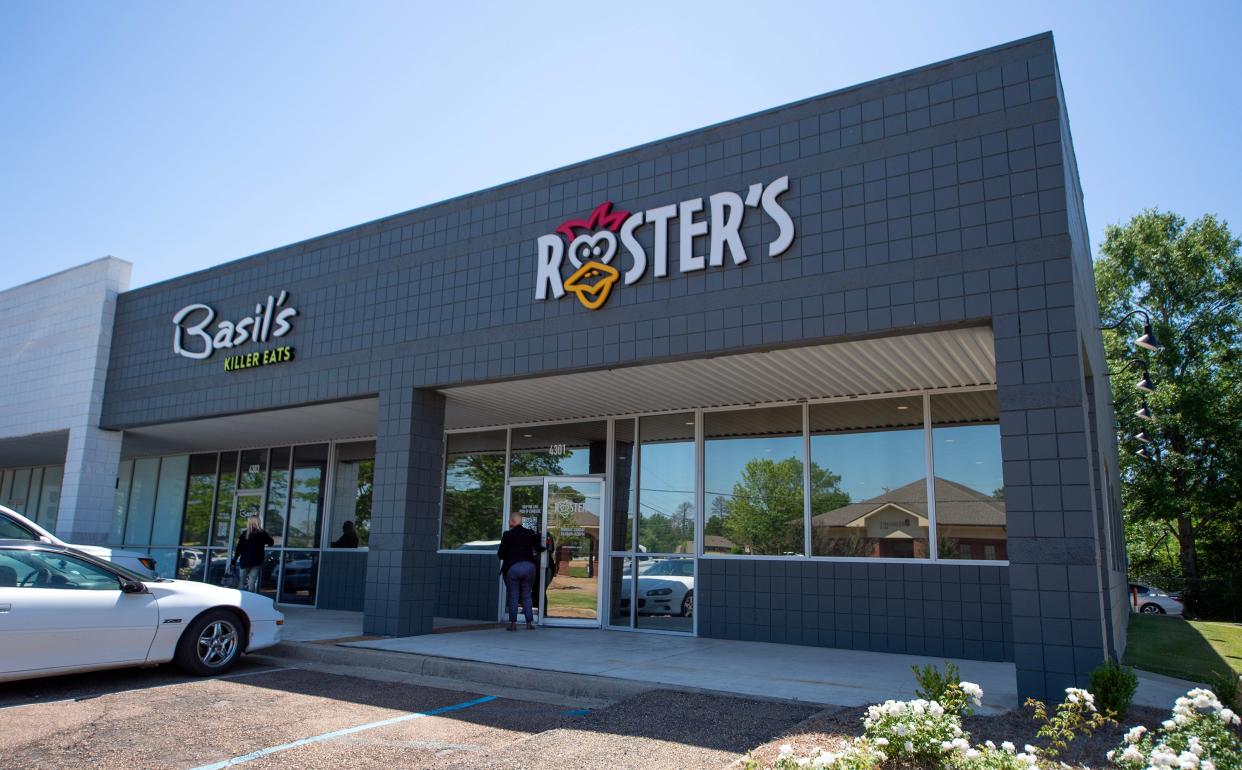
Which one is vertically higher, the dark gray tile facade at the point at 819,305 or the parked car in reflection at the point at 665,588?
the dark gray tile facade at the point at 819,305

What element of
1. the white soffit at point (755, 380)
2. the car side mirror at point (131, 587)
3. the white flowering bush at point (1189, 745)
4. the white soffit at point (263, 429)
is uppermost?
the white soffit at point (755, 380)

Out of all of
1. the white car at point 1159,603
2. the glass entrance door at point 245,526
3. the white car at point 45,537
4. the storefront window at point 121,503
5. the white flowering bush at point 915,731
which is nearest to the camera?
the white flowering bush at point 915,731

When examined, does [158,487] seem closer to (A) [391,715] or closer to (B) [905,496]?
(A) [391,715]

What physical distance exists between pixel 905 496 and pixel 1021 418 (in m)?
3.68

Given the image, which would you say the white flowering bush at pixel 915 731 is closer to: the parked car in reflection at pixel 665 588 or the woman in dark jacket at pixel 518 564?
the parked car in reflection at pixel 665 588

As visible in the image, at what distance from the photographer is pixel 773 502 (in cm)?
1179

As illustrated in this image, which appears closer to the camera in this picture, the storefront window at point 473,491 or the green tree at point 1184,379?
the storefront window at point 473,491

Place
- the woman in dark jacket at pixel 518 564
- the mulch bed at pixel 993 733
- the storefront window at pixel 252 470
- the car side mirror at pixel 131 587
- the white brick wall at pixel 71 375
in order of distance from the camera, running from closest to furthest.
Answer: the mulch bed at pixel 993 733 < the car side mirror at pixel 131 587 < the woman in dark jacket at pixel 518 564 < the white brick wall at pixel 71 375 < the storefront window at pixel 252 470

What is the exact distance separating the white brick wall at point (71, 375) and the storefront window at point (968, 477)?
1476cm

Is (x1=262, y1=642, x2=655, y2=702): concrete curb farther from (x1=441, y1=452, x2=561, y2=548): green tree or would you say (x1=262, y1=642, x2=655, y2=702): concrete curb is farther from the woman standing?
the woman standing

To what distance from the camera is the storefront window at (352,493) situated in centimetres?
1634

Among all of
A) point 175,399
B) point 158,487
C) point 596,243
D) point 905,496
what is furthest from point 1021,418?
point 158,487

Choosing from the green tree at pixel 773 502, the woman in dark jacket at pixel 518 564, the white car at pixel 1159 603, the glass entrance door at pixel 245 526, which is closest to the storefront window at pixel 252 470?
the glass entrance door at pixel 245 526

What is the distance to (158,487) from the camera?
20125mm
